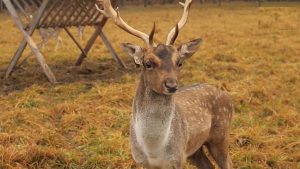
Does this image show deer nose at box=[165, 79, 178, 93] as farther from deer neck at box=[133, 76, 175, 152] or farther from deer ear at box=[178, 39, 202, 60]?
deer ear at box=[178, 39, 202, 60]

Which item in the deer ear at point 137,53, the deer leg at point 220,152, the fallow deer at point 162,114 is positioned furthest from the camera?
the deer leg at point 220,152

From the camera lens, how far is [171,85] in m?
3.86

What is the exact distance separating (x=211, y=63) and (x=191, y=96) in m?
6.92

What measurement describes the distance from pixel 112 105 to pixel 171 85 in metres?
4.46

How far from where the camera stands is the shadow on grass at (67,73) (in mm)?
9738

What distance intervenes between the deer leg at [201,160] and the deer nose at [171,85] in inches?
66.2

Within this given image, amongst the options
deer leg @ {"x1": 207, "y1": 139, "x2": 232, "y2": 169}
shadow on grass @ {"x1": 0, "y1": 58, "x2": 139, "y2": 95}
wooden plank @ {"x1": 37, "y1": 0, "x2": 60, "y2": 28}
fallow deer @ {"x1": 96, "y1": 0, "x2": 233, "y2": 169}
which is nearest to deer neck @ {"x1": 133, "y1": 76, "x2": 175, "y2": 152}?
fallow deer @ {"x1": 96, "y1": 0, "x2": 233, "y2": 169}

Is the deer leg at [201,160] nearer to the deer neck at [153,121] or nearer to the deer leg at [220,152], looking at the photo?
the deer leg at [220,152]

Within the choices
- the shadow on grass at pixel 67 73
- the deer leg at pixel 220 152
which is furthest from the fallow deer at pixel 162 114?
the shadow on grass at pixel 67 73

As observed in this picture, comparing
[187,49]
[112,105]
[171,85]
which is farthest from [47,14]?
[171,85]

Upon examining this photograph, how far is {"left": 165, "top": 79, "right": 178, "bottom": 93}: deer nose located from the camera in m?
3.86

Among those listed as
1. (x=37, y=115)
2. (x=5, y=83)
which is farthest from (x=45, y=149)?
(x=5, y=83)

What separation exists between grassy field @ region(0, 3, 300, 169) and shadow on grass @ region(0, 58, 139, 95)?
2 cm

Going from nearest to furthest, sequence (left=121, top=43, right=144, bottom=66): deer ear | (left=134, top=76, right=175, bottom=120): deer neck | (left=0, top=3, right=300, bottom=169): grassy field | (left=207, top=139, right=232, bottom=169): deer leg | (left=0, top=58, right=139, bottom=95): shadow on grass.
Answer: (left=134, top=76, right=175, bottom=120): deer neck < (left=121, top=43, right=144, bottom=66): deer ear < (left=207, top=139, right=232, bottom=169): deer leg < (left=0, top=3, right=300, bottom=169): grassy field < (left=0, top=58, right=139, bottom=95): shadow on grass
